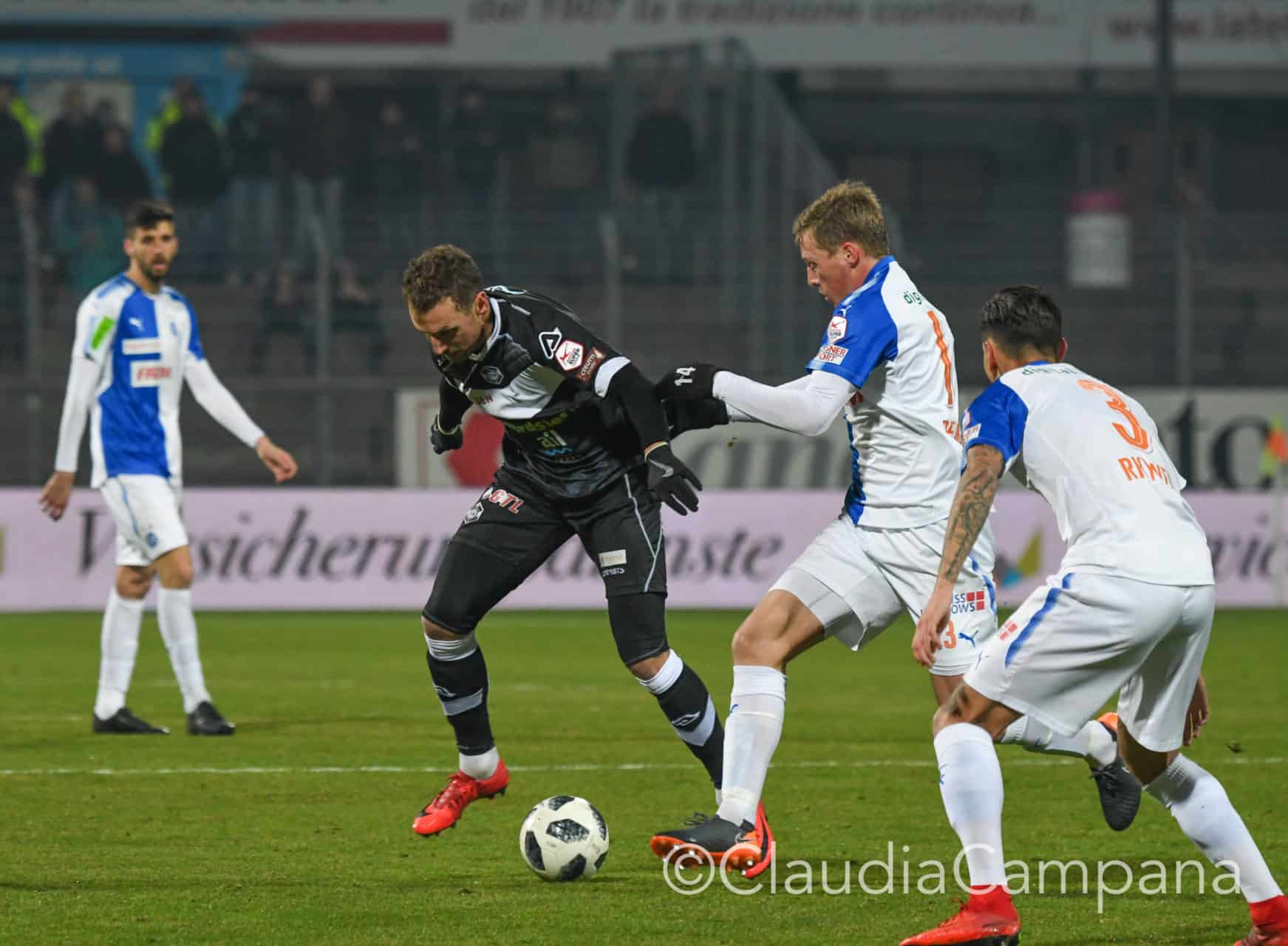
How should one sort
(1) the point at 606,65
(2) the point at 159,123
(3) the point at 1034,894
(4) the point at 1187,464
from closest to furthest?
(3) the point at 1034,894 < (4) the point at 1187,464 < (2) the point at 159,123 < (1) the point at 606,65

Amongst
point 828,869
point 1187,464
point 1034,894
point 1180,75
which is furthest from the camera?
point 1180,75

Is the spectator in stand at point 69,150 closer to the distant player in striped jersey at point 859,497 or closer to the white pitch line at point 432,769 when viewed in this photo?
the white pitch line at point 432,769

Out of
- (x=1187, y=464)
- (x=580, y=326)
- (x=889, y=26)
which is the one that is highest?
(x=889, y=26)

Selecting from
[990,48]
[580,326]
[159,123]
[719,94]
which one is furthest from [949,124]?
[580,326]

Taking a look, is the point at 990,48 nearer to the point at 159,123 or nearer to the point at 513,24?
the point at 513,24

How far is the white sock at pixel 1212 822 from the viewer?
5176 mm

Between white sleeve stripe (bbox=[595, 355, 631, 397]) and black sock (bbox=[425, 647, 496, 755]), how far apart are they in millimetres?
1097

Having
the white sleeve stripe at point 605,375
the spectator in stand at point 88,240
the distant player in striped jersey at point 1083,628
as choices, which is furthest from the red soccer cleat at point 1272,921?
the spectator in stand at point 88,240

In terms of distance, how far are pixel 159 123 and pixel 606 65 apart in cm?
630

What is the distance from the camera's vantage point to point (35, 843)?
6922 millimetres

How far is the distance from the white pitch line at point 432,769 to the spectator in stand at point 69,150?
1469 centimetres

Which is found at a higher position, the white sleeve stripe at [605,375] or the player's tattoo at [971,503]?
the white sleeve stripe at [605,375]

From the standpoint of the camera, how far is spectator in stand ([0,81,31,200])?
2291 cm

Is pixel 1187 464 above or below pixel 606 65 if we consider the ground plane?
below
